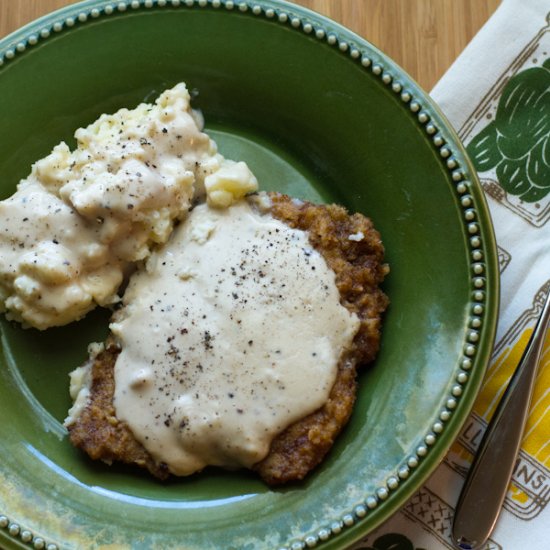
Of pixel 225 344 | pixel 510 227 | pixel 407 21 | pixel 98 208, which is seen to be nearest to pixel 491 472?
pixel 510 227

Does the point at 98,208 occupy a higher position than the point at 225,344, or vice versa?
the point at 98,208

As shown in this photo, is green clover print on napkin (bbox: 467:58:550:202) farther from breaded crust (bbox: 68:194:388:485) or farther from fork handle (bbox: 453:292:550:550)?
fork handle (bbox: 453:292:550:550)

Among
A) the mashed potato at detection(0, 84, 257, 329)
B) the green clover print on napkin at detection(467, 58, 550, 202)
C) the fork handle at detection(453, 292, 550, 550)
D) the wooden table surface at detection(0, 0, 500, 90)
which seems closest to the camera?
the mashed potato at detection(0, 84, 257, 329)

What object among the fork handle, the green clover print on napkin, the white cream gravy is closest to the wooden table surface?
the green clover print on napkin

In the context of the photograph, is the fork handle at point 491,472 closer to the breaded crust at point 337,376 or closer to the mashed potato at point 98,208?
the breaded crust at point 337,376

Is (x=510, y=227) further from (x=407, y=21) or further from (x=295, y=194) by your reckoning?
(x=407, y=21)

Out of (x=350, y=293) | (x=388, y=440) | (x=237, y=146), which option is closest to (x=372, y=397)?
(x=388, y=440)

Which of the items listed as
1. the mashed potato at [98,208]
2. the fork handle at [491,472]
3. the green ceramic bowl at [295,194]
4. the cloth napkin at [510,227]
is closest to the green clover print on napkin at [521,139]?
the cloth napkin at [510,227]
